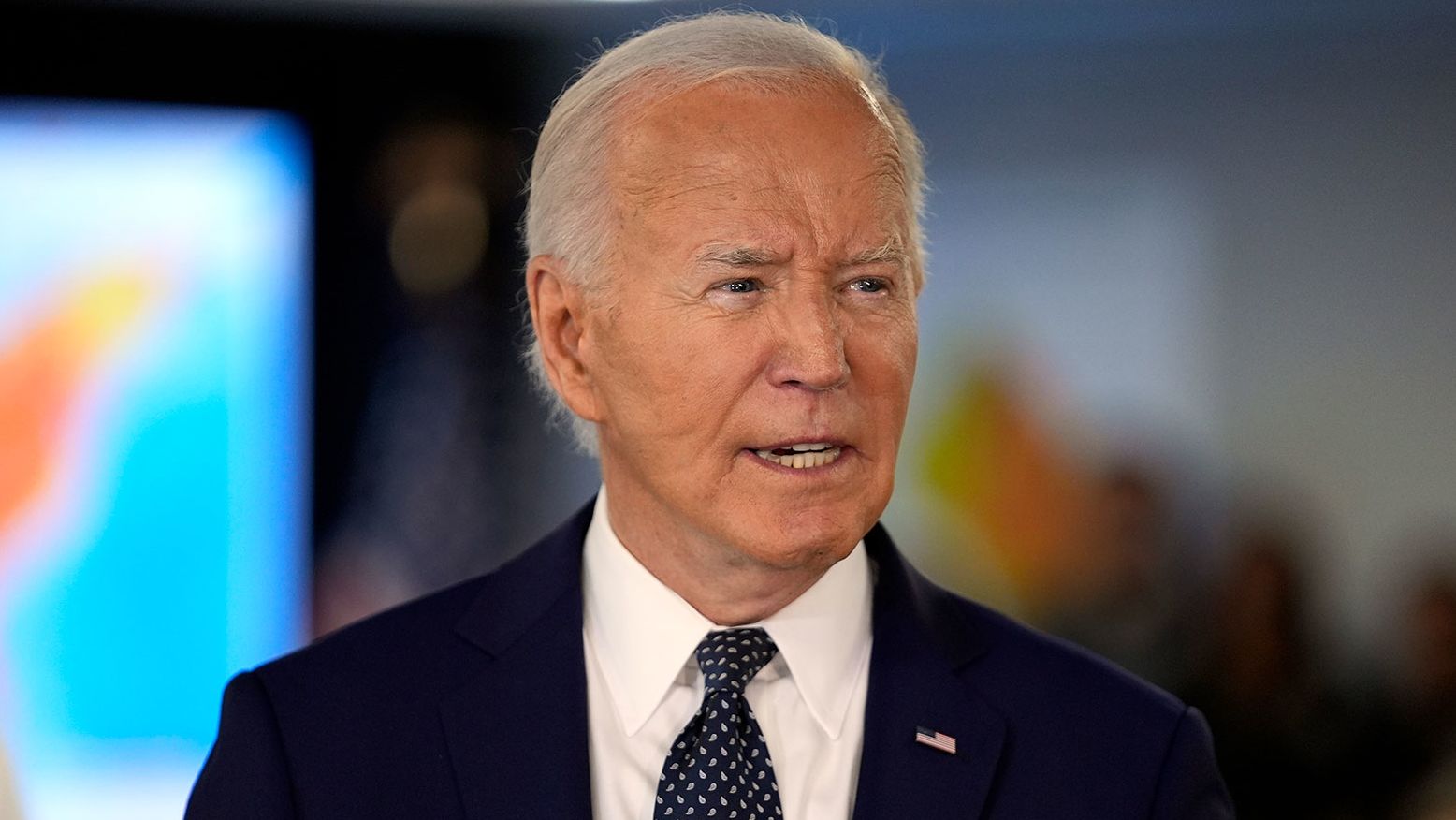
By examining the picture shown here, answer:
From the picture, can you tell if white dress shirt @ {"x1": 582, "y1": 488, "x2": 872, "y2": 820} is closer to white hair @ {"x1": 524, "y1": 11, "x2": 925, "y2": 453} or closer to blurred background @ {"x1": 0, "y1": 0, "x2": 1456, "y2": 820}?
white hair @ {"x1": 524, "y1": 11, "x2": 925, "y2": 453}

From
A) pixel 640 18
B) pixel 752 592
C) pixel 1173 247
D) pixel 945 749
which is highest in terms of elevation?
pixel 640 18

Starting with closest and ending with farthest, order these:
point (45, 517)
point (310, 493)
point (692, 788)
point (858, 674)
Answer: point (692, 788) < point (858, 674) < point (45, 517) < point (310, 493)

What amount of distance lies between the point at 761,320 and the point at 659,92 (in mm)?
313

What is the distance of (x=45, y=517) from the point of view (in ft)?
16.5

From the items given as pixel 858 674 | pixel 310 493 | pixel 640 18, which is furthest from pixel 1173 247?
pixel 858 674

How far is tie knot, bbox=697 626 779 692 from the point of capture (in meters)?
1.98

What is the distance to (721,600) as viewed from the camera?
2043mm

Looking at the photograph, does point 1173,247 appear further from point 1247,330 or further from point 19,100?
point 19,100

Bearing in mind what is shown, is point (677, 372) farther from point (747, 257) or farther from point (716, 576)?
point (716, 576)

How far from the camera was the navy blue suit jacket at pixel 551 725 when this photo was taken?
76.0 inches

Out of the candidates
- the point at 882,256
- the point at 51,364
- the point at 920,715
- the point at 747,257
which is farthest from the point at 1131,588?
the point at 747,257

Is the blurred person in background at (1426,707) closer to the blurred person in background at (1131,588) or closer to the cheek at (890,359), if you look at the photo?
the blurred person in background at (1131,588)

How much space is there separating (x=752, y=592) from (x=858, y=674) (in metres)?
0.17

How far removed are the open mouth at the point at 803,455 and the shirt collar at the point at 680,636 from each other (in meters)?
0.17
